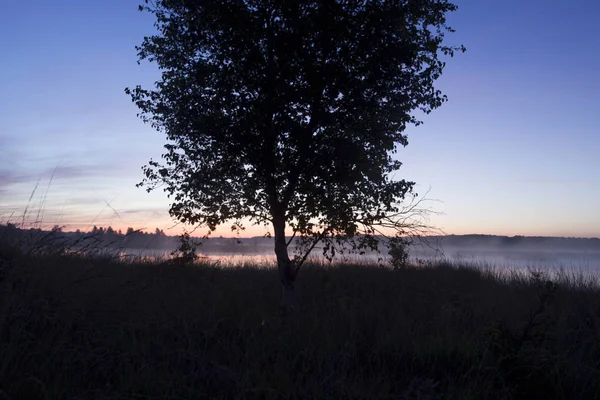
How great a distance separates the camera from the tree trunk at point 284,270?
1071cm

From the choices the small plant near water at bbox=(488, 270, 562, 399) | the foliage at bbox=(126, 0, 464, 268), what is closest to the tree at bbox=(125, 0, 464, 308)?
the foliage at bbox=(126, 0, 464, 268)

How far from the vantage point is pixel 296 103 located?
34.4ft

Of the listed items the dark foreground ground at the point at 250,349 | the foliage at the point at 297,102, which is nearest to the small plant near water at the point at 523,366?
the dark foreground ground at the point at 250,349

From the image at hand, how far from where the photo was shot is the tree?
10.1 m

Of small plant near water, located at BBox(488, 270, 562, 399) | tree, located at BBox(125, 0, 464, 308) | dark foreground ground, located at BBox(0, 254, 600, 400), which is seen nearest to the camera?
dark foreground ground, located at BBox(0, 254, 600, 400)

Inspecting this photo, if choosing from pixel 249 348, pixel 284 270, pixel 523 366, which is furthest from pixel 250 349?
pixel 284 270

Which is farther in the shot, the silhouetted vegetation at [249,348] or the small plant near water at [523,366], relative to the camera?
the small plant near water at [523,366]

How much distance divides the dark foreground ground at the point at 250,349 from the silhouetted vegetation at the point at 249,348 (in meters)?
0.02

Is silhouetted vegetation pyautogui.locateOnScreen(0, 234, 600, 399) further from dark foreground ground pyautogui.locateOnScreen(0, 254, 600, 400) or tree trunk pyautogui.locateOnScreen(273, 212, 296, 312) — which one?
tree trunk pyautogui.locateOnScreen(273, 212, 296, 312)

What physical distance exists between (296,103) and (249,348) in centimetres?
604

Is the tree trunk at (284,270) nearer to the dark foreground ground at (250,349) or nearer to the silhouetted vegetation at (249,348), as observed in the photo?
the dark foreground ground at (250,349)

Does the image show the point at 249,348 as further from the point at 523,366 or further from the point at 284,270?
the point at 284,270

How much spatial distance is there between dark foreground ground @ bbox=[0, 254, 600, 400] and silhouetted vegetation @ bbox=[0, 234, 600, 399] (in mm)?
22

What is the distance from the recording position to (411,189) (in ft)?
34.7
